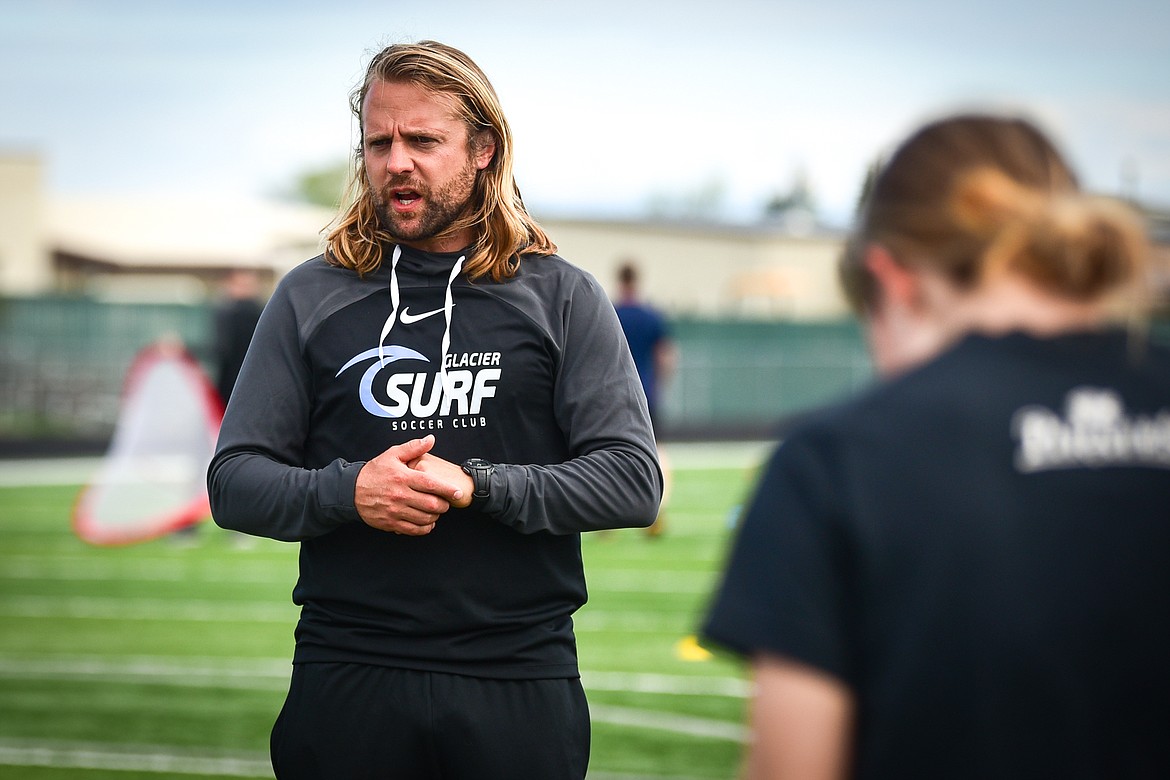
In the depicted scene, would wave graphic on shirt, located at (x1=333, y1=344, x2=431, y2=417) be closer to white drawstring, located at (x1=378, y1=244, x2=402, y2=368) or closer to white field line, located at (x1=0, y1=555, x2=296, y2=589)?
white drawstring, located at (x1=378, y1=244, x2=402, y2=368)

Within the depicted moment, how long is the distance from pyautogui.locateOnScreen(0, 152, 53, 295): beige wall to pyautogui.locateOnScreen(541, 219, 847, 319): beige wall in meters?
15.3

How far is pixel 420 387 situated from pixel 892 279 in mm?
1360

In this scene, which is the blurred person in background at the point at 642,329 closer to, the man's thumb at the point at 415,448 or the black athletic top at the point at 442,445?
the black athletic top at the point at 442,445

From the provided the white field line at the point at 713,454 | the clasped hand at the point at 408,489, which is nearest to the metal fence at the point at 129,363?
the white field line at the point at 713,454

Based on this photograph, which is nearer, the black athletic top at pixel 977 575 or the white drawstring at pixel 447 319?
the black athletic top at pixel 977 575

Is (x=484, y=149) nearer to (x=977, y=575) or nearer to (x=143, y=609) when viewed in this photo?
(x=977, y=575)

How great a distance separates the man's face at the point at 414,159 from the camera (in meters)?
2.96

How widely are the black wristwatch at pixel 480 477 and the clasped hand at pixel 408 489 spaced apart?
0.04 feet

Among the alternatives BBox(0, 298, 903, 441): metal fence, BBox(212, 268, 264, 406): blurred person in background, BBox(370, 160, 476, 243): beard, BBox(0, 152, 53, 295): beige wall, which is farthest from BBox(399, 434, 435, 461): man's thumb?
BBox(0, 152, 53, 295): beige wall

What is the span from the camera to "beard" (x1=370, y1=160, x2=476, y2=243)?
2973 millimetres

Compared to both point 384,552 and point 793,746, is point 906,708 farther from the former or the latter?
point 384,552

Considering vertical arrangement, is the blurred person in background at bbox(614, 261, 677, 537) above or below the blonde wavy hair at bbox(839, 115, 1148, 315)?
below

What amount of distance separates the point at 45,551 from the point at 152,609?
134 inches

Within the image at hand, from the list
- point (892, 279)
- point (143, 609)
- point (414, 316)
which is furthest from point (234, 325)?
point (892, 279)
